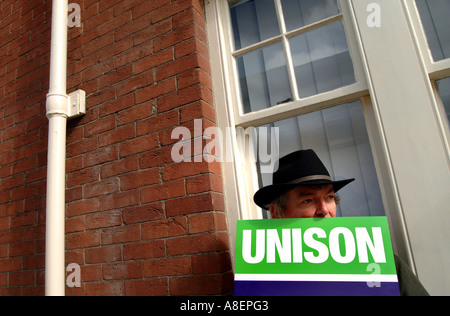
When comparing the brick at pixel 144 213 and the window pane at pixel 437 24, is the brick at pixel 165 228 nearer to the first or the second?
the brick at pixel 144 213

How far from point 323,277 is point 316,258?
0.07 m

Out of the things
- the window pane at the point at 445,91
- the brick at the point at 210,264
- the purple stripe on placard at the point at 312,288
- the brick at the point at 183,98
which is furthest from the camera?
the brick at the point at 183,98

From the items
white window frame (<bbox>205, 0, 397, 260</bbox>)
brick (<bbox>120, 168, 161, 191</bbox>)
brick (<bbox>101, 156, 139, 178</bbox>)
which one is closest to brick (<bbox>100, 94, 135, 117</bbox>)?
brick (<bbox>101, 156, 139, 178</bbox>)

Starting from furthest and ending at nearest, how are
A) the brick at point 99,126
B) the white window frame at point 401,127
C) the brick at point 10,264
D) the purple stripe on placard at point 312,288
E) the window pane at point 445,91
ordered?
the brick at point 10,264 < the brick at point 99,126 < the window pane at point 445,91 < the white window frame at point 401,127 < the purple stripe on placard at point 312,288

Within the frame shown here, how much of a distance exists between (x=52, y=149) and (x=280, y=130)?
143cm

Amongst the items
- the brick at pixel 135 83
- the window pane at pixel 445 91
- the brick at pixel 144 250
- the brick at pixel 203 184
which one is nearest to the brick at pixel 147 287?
the brick at pixel 144 250

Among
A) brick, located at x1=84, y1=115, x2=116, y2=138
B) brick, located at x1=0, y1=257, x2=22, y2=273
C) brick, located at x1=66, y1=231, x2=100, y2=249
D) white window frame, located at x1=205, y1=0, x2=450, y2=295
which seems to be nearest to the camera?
white window frame, located at x1=205, y1=0, x2=450, y2=295

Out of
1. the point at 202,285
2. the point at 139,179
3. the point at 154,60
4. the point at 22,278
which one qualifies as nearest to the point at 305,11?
the point at 154,60

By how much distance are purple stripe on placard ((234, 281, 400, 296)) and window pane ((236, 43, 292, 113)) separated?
3.38 feet

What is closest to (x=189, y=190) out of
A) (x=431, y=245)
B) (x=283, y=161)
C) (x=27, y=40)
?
(x=283, y=161)

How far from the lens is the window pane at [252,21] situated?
185 cm

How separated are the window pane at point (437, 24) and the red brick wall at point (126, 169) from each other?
1.18m

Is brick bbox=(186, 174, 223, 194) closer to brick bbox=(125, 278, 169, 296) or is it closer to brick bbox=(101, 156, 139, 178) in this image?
brick bbox=(101, 156, 139, 178)

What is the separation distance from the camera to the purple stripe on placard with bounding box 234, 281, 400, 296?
99 cm
